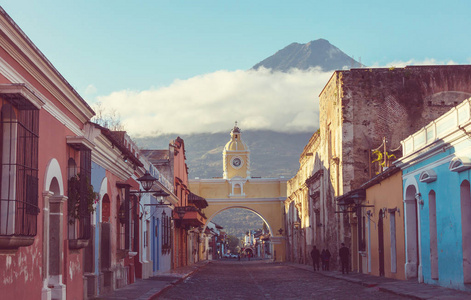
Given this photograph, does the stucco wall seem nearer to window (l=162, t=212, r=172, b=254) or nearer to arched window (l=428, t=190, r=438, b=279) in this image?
arched window (l=428, t=190, r=438, b=279)

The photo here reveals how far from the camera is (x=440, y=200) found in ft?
53.6

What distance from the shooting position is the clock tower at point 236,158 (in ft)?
232

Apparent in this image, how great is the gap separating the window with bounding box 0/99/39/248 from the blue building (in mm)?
8341

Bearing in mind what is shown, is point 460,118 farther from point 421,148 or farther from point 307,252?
point 307,252

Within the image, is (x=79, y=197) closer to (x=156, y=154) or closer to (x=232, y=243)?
(x=156, y=154)

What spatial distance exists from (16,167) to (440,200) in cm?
1080

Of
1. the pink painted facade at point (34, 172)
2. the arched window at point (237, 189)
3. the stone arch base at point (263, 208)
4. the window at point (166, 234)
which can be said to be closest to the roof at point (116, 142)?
the pink painted facade at point (34, 172)

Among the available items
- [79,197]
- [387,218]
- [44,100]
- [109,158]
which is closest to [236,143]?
[387,218]

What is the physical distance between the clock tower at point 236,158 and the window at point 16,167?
59372mm

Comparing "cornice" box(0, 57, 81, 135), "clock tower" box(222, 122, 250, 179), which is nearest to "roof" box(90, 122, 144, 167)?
"cornice" box(0, 57, 81, 135)

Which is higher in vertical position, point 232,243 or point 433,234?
point 433,234

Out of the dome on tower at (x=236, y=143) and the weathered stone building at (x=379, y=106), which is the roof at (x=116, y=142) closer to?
the weathered stone building at (x=379, y=106)

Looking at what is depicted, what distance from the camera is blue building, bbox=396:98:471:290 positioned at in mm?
14555

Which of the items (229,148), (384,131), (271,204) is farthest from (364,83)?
(229,148)
